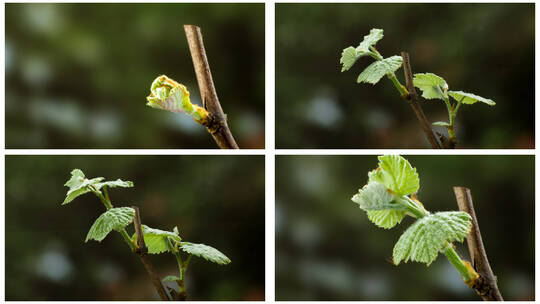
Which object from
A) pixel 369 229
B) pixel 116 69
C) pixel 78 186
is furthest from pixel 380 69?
pixel 116 69

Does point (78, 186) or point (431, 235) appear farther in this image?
point (78, 186)

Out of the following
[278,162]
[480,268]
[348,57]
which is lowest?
[480,268]

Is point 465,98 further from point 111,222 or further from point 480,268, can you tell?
point 111,222

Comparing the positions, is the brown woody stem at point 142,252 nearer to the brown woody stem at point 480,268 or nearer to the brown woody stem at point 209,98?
the brown woody stem at point 209,98

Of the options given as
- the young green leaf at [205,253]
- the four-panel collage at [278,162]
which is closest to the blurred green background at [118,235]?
the four-panel collage at [278,162]

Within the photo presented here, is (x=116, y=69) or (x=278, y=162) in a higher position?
(x=116, y=69)

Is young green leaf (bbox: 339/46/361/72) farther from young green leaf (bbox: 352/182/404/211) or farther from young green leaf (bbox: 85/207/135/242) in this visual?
young green leaf (bbox: 85/207/135/242)

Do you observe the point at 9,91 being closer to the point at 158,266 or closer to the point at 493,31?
the point at 158,266
